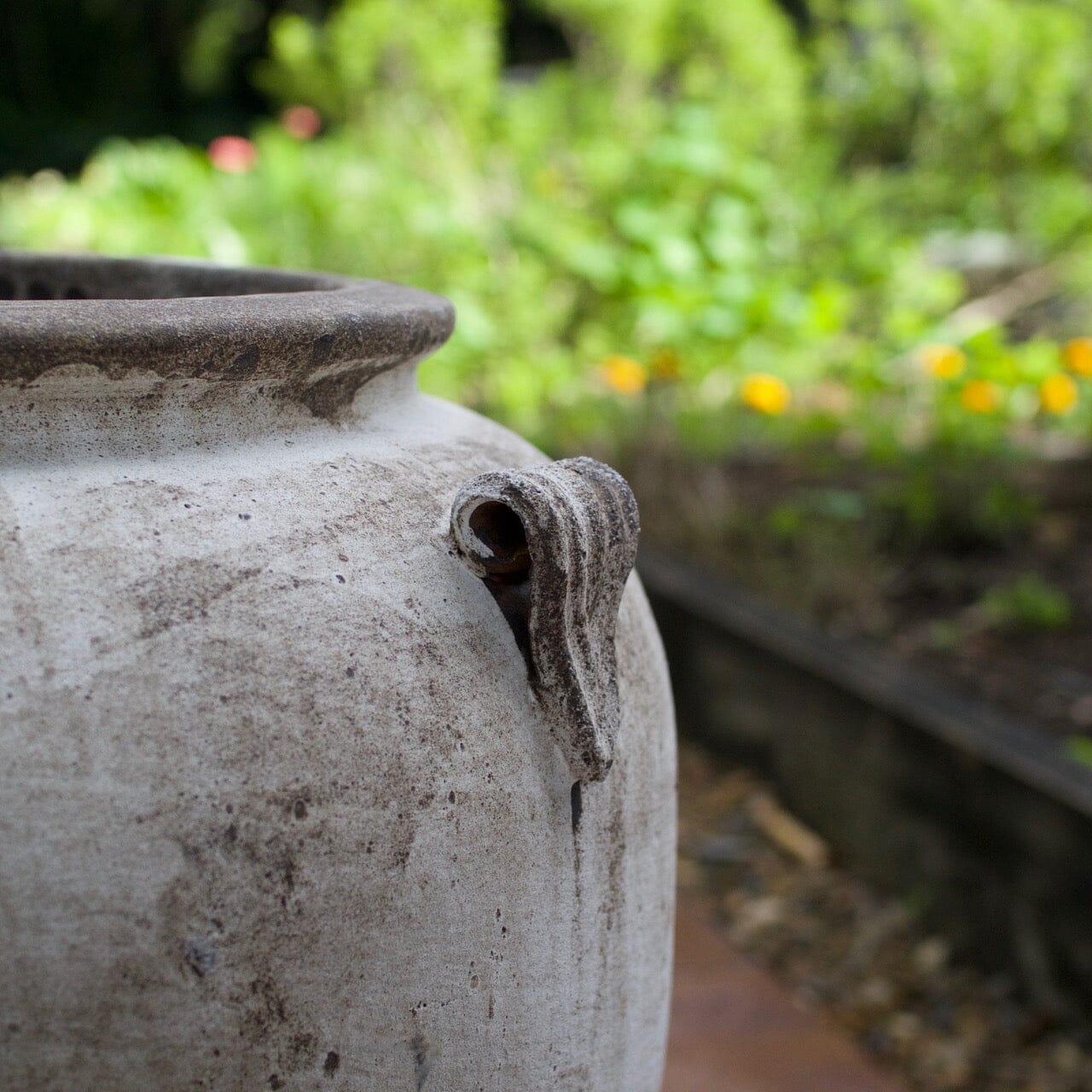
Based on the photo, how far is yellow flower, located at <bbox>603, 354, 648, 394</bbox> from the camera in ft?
13.1

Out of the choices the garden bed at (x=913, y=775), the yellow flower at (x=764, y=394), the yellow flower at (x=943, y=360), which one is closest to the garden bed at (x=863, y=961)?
the garden bed at (x=913, y=775)

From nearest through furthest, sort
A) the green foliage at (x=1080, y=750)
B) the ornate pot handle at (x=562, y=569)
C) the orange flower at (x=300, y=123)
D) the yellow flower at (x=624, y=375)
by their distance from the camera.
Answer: the ornate pot handle at (x=562, y=569) < the green foliage at (x=1080, y=750) < the yellow flower at (x=624, y=375) < the orange flower at (x=300, y=123)

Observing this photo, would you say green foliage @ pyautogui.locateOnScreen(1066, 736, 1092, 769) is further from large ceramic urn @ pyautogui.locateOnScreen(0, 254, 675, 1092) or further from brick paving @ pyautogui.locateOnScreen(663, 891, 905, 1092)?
large ceramic urn @ pyautogui.locateOnScreen(0, 254, 675, 1092)

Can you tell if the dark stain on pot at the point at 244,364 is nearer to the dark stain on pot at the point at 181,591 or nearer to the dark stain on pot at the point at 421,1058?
the dark stain on pot at the point at 181,591

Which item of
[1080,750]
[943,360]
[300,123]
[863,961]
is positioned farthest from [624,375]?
[300,123]

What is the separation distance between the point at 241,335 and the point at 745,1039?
1.66 meters

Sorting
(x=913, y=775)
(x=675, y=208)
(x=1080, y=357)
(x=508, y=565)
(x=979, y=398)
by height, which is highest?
(x=508, y=565)

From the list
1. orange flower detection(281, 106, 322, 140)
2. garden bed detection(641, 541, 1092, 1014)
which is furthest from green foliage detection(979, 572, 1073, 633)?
orange flower detection(281, 106, 322, 140)

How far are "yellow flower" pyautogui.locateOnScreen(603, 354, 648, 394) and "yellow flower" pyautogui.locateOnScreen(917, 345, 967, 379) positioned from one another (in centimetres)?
92

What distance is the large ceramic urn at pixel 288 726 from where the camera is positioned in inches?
35.3

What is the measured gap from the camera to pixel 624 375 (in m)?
4.00

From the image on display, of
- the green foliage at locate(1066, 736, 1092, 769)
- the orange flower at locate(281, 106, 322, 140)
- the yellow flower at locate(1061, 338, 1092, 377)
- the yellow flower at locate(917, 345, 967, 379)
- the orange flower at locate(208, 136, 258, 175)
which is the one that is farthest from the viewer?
the orange flower at locate(281, 106, 322, 140)

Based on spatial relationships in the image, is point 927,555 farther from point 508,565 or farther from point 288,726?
point 288,726

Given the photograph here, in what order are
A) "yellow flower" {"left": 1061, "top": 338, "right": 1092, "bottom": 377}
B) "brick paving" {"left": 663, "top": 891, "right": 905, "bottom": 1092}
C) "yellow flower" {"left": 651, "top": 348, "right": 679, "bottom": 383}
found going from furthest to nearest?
1. "yellow flower" {"left": 651, "top": 348, "right": 679, "bottom": 383}
2. "yellow flower" {"left": 1061, "top": 338, "right": 1092, "bottom": 377}
3. "brick paving" {"left": 663, "top": 891, "right": 905, "bottom": 1092}
